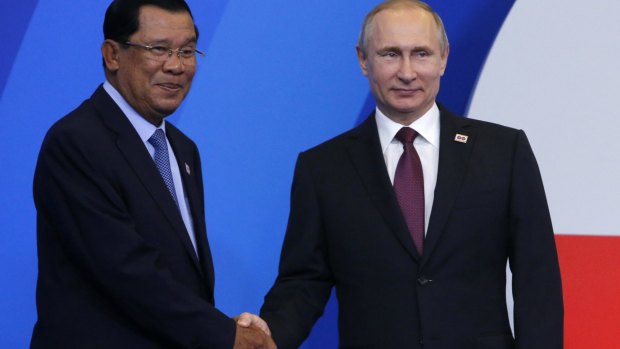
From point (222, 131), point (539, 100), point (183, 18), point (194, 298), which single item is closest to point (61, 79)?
point (222, 131)

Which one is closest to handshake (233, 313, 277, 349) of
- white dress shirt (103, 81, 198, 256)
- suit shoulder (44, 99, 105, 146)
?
white dress shirt (103, 81, 198, 256)

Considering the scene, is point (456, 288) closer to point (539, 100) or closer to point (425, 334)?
point (425, 334)

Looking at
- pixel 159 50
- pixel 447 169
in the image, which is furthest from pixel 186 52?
pixel 447 169

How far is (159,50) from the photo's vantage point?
8.43 ft

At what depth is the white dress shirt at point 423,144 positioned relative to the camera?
2.62m

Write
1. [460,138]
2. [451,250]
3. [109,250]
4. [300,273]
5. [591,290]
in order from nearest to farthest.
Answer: [109,250] < [451,250] < [460,138] < [300,273] < [591,290]

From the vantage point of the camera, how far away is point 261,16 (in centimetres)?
350

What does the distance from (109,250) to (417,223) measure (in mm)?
740

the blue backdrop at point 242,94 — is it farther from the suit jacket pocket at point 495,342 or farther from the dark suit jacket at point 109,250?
the suit jacket pocket at point 495,342

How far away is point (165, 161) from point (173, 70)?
225mm

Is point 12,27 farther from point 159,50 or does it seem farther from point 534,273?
point 534,273

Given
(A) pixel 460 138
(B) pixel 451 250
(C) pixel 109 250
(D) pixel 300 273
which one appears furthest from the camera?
(D) pixel 300 273

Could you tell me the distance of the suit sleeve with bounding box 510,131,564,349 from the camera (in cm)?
249

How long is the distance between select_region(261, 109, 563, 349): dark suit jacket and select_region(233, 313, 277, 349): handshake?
208mm
